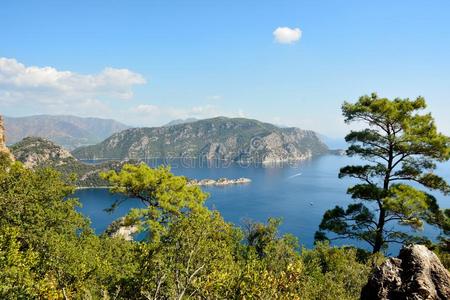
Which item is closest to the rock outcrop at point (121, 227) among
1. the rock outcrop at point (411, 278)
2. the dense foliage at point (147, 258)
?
the dense foliage at point (147, 258)

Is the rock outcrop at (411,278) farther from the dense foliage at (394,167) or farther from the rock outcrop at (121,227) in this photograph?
the rock outcrop at (121,227)

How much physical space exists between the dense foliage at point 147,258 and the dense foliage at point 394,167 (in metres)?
2.75

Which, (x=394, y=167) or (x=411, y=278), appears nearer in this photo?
(x=411, y=278)

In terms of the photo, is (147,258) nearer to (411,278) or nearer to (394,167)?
(411,278)

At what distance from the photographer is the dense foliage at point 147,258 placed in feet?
42.0

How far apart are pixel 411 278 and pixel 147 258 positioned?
9.49 meters

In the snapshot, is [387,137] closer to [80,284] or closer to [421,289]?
[421,289]

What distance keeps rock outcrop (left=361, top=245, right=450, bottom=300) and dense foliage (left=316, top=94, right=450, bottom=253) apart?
10.1m

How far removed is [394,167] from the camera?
2055 cm

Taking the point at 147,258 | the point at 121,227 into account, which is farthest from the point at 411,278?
the point at 121,227

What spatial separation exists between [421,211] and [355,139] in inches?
216

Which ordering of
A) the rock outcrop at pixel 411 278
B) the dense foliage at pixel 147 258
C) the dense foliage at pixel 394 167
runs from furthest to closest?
the dense foliage at pixel 394 167, the dense foliage at pixel 147 258, the rock outcrop at pixel 411 278

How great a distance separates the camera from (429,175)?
66.6 feet

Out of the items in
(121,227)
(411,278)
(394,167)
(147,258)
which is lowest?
(121,227)
